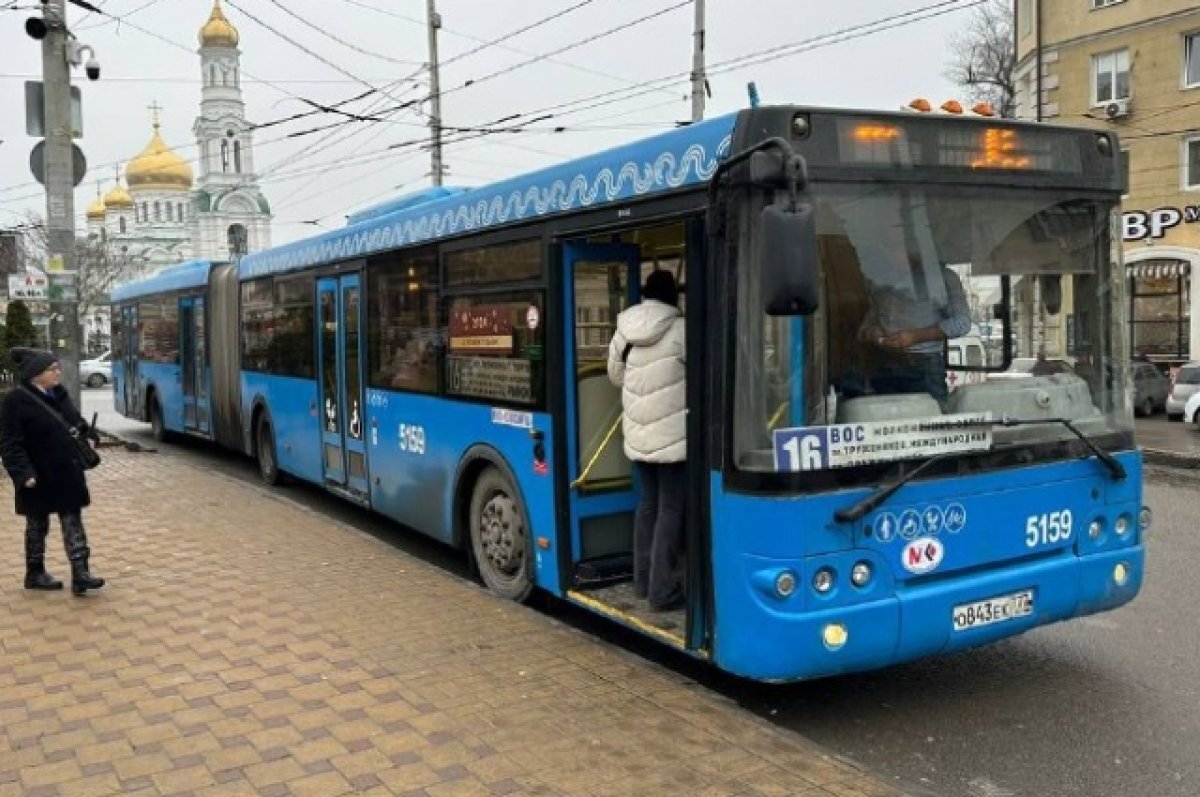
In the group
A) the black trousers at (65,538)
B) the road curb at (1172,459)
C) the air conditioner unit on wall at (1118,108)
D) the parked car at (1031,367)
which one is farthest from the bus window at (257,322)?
the air conditioner unit on wall at (1118,108)

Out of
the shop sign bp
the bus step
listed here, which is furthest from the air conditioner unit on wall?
the shop sign bp

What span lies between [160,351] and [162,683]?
13254 mm

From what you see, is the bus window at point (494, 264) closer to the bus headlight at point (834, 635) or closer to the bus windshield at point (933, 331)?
the bus windshield at point (933, 331)

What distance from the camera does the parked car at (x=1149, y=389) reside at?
23.8 m

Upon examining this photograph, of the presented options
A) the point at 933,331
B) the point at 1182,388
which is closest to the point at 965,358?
the point at 933,331

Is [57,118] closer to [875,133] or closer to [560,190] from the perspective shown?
[560,190]

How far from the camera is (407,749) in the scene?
4.36 meters

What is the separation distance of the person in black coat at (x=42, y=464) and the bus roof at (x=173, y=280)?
26.8ft

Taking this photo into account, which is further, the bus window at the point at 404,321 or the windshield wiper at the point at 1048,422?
the bus window at the point at 404,321

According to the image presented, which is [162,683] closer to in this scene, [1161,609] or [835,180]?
[835,180]

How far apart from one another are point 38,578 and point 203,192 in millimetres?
68144

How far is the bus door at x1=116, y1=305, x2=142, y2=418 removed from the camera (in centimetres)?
1875

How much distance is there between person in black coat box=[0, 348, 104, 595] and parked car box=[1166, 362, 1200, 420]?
20.9 metres

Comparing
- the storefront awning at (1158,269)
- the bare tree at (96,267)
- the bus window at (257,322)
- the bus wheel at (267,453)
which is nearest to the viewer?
the bus window at (257,322)
